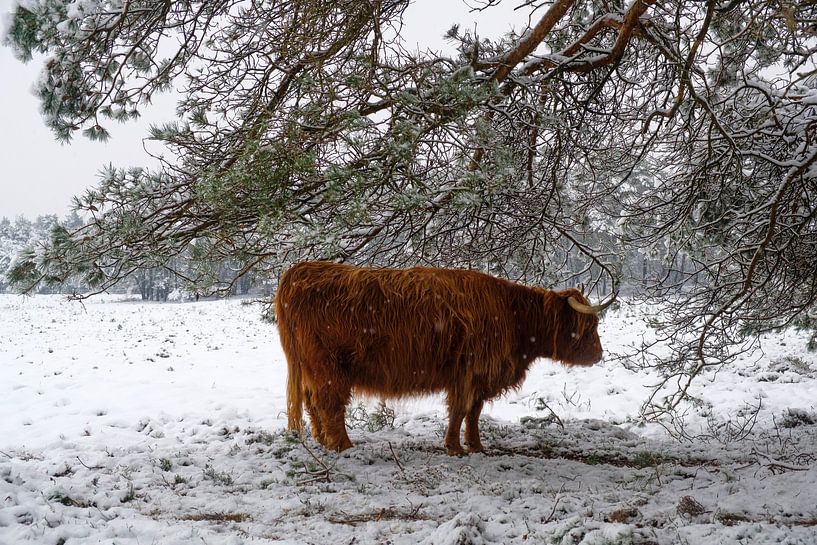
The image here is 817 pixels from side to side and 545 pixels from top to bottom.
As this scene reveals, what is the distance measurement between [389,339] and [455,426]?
0.97 m

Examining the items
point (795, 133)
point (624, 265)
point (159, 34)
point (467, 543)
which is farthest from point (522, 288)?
point (159, 34)

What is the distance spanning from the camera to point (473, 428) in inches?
196

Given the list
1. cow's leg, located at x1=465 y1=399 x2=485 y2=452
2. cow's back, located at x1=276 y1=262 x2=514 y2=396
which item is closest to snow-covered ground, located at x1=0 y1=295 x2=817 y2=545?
cow's leg, located at x1=465 y1=399 x2=485 y2=452

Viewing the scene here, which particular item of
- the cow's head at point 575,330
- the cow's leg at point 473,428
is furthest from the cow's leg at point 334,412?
the cow's head at point 575,330

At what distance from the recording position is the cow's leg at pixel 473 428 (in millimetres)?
4938

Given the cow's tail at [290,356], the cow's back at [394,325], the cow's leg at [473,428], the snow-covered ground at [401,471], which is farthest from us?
the cow's leg at [473,428]

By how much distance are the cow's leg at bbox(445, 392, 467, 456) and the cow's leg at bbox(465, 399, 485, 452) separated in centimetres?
13

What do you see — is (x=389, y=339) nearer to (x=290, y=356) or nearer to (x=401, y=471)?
(x=290, y=356)

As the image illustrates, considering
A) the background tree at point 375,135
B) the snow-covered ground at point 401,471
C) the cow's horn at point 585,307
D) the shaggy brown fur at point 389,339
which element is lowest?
the snow-covered ground at point 401,471

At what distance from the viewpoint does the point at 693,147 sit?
532 centimetres

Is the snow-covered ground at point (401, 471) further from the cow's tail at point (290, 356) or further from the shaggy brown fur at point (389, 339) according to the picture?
the shaggy brown fur at point (389, 339)

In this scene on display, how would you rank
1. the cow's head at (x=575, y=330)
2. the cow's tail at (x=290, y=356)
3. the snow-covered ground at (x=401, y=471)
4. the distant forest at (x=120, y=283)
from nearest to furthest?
the snow-covered ground at (x=401, y=471) → the distant forest at (x=120, y=283) → the cow's tail at (x=290, y=356) → the cow's head at (x=575, y=330)

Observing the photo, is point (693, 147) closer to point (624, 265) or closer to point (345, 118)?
point (624, 265)

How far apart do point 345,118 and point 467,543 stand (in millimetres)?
2426
